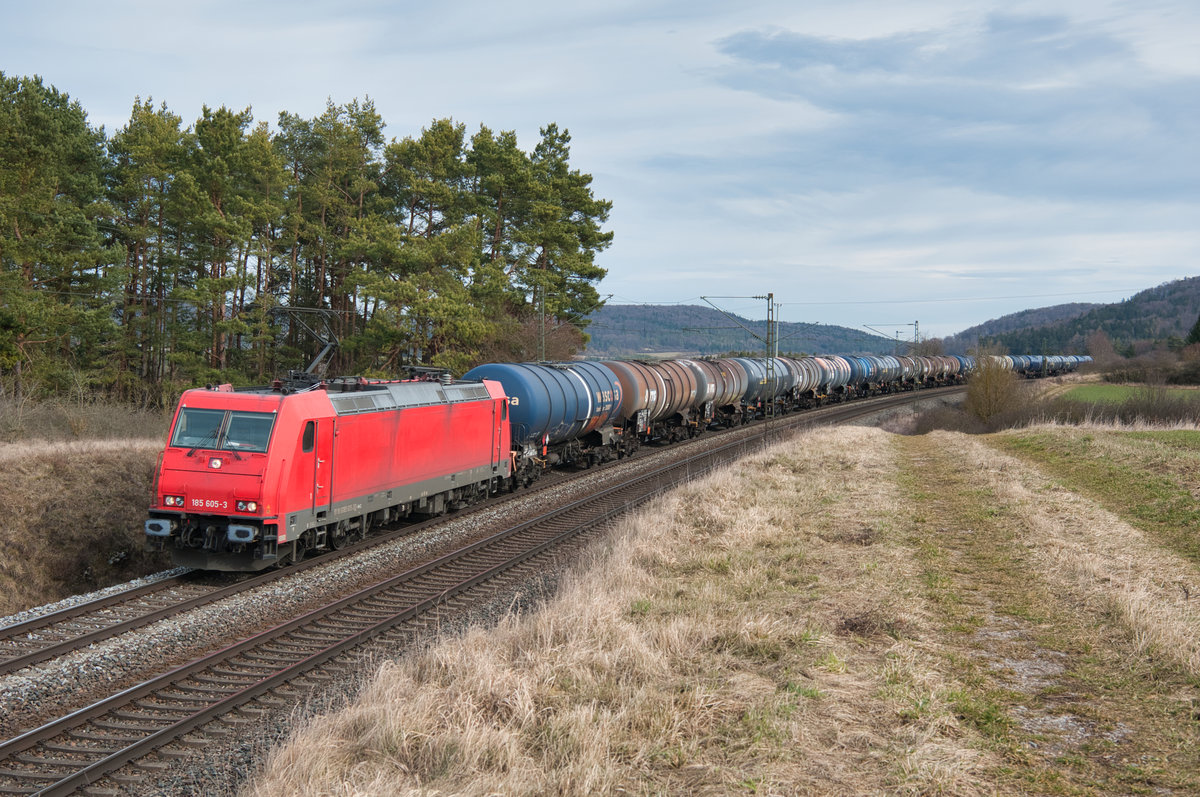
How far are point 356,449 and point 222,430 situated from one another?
2545 millimetres

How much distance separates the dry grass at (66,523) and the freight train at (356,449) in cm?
592

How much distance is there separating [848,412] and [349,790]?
51.6m

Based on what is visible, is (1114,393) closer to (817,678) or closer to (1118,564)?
(1118,564)

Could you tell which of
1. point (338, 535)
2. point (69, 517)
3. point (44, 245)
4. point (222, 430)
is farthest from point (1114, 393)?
point (44, 245)

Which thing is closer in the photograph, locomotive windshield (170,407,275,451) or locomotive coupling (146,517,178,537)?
locomotive coupling (146,517,178,537)

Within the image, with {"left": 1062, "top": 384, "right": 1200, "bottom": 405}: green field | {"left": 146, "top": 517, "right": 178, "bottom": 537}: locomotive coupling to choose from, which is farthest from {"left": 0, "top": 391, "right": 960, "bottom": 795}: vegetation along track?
{"left": 1062, "top": 384, "right": 1200, "bottom": 405}: green field

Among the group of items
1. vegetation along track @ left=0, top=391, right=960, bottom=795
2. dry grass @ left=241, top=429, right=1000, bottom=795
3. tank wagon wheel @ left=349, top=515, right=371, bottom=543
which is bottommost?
vegetation along track @ left=0, top=391, right=960, bottom=795

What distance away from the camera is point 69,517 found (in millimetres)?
18969

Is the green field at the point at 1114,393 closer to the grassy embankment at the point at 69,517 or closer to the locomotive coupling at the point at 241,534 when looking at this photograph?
the locomotive coupling at the point at 241,534

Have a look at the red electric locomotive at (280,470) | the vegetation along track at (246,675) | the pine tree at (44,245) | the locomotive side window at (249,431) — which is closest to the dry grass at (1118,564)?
the vegetation along track at (246,675)

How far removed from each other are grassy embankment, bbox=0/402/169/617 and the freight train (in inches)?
→ 235

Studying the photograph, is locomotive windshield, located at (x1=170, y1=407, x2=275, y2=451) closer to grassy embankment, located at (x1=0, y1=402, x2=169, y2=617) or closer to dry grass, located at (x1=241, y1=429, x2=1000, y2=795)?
dry grass, located at (x1=241, y1=429, x2=1000, y2=795)

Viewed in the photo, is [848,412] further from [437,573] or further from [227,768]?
[227,768]

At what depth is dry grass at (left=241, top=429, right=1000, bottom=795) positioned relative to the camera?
602 centimetres
